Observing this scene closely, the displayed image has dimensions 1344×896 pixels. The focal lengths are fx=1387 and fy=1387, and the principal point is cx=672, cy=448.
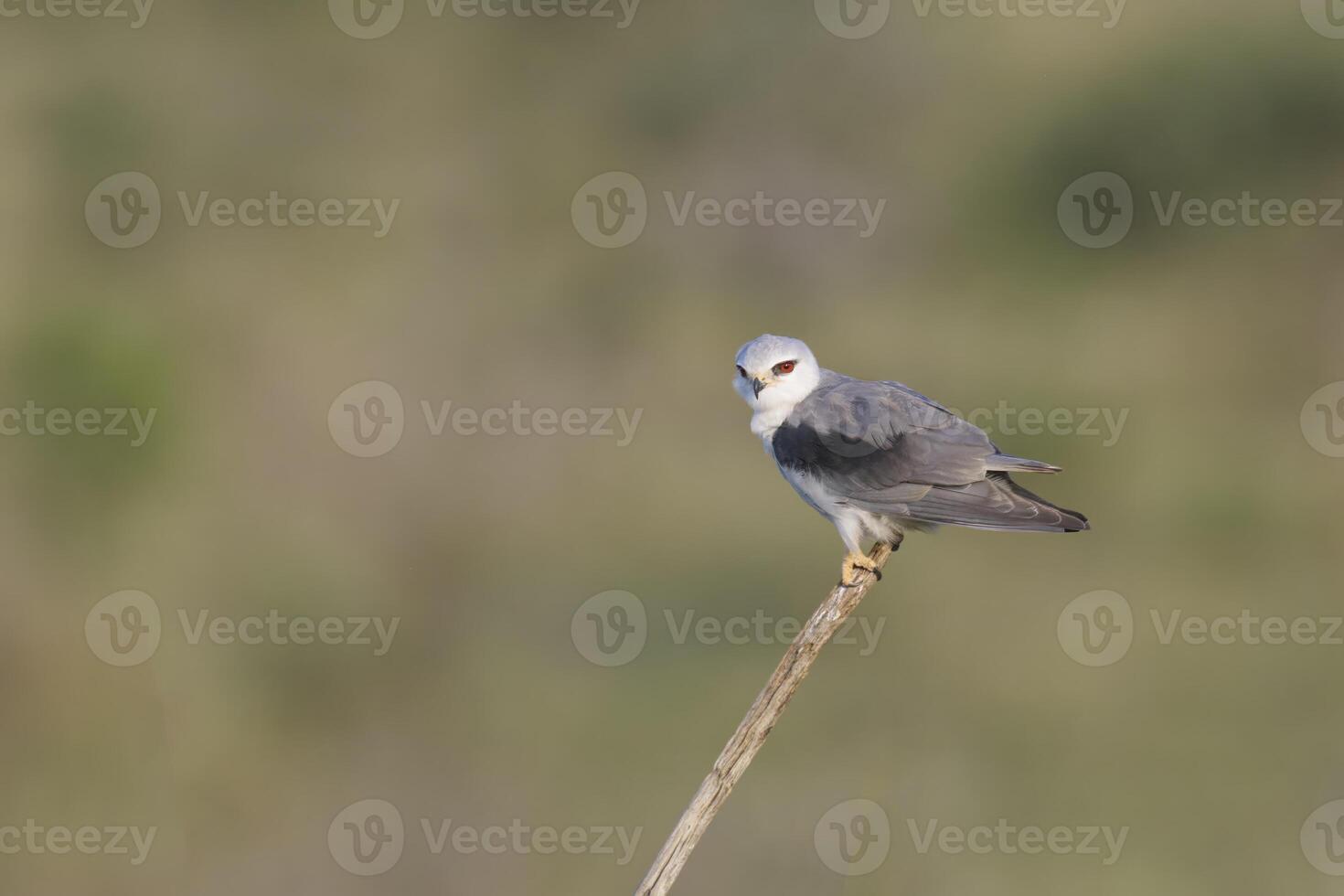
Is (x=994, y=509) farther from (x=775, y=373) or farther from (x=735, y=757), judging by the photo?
(x=735, y=757)

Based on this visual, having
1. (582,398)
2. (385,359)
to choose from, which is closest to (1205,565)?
(582,398)

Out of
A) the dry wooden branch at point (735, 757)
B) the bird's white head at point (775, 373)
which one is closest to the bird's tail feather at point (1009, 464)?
the bird's white head at point (775, 373)

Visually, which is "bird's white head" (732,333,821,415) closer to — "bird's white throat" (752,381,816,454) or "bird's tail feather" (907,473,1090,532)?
"bird's white throat" (752,381,816,454)

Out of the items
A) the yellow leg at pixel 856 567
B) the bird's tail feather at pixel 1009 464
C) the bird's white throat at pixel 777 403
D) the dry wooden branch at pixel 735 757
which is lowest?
the dry wooden branch at pixel 735 757

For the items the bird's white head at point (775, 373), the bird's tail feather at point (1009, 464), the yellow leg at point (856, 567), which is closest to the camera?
the yellow leg at point (856, 567)

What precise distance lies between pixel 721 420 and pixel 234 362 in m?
4.71

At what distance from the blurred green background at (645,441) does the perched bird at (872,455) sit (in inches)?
187

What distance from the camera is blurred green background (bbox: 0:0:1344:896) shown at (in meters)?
11.1

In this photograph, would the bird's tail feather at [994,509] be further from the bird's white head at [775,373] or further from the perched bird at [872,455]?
the bird's white head at [775,373]

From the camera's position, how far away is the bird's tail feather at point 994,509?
602 centimetres

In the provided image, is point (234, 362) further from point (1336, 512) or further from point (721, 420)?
point (1336, 512)

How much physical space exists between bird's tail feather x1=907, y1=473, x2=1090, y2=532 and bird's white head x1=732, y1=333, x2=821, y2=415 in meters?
0.87

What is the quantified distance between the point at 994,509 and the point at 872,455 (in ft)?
2.14

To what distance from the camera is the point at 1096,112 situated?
1477 centimetres
